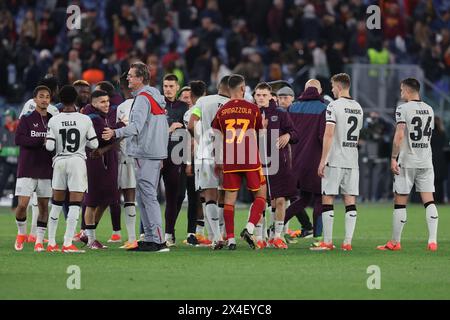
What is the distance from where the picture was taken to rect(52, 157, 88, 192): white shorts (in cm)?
1526

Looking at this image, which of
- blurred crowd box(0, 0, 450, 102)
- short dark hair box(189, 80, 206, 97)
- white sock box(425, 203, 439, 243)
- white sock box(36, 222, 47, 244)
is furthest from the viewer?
blurred crowd box(0, 0, 450, 102)

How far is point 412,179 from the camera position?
16203mm

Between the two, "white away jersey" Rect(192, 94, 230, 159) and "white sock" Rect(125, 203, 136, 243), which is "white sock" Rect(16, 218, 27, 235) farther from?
"white away jersey" Rect(192, 94, 230, 159)

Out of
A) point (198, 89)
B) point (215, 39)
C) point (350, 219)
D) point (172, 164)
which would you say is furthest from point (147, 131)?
point (215, 39)

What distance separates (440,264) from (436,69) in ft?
62.3

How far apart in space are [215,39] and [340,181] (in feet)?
55.5

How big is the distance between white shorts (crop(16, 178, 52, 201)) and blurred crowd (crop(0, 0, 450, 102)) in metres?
12.0

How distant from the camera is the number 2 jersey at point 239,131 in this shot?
1533 cm

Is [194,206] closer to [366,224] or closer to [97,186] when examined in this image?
[97,186]

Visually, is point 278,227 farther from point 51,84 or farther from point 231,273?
point 51,84

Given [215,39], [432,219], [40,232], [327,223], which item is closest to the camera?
[40,232]

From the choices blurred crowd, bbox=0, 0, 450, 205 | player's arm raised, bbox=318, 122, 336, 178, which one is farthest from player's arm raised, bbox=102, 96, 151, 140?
blurred crowd, bbox=0, 0, 450, 205

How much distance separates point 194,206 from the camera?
1730 centimetres

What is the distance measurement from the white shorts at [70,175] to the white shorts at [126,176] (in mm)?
1579
